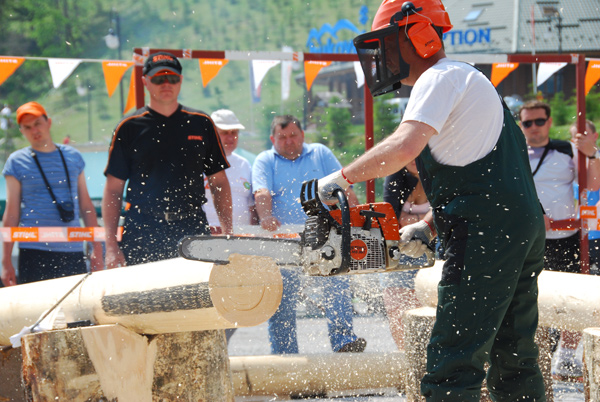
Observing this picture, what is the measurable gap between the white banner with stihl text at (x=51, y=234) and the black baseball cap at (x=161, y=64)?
4.32 feet

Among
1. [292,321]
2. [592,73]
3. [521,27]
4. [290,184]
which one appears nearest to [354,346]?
[292,321]

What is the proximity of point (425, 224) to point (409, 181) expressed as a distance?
1.85 m

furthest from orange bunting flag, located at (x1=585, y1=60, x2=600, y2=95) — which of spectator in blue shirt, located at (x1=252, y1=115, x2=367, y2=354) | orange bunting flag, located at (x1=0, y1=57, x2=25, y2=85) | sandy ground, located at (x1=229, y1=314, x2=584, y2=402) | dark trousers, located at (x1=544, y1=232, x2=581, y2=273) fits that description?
orange bunting flag, located at (x1=0, y1=57, x2=25, y2=85)

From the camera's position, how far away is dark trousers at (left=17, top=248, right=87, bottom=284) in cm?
479

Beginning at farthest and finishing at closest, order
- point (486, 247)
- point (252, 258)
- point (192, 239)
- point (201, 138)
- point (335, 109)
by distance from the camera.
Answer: point (335, 109) < point (201, 138) < point (252, 258) < point (192, 239) < point (486, 247)

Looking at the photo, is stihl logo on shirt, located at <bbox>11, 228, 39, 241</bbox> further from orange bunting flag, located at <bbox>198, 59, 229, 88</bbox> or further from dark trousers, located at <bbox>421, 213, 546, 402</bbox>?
dark trousers, located at <bbox>421, 213, 546, 402</bbox>

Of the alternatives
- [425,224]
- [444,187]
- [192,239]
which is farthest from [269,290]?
[444,187]

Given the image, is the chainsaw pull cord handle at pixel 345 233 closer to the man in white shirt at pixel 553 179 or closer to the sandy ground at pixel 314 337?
the sandy ground at pixel 314 337

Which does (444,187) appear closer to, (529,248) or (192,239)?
(529,248)

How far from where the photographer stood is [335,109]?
62.4 feet

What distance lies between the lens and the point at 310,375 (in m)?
3.68

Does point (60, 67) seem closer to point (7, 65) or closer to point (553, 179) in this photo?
point (7, 65)

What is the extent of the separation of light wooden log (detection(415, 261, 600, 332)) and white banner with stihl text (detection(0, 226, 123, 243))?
3.02 meters

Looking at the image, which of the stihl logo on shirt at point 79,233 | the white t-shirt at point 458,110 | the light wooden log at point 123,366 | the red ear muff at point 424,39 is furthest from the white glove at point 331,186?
the stihl logo on shirt at point 79,233
